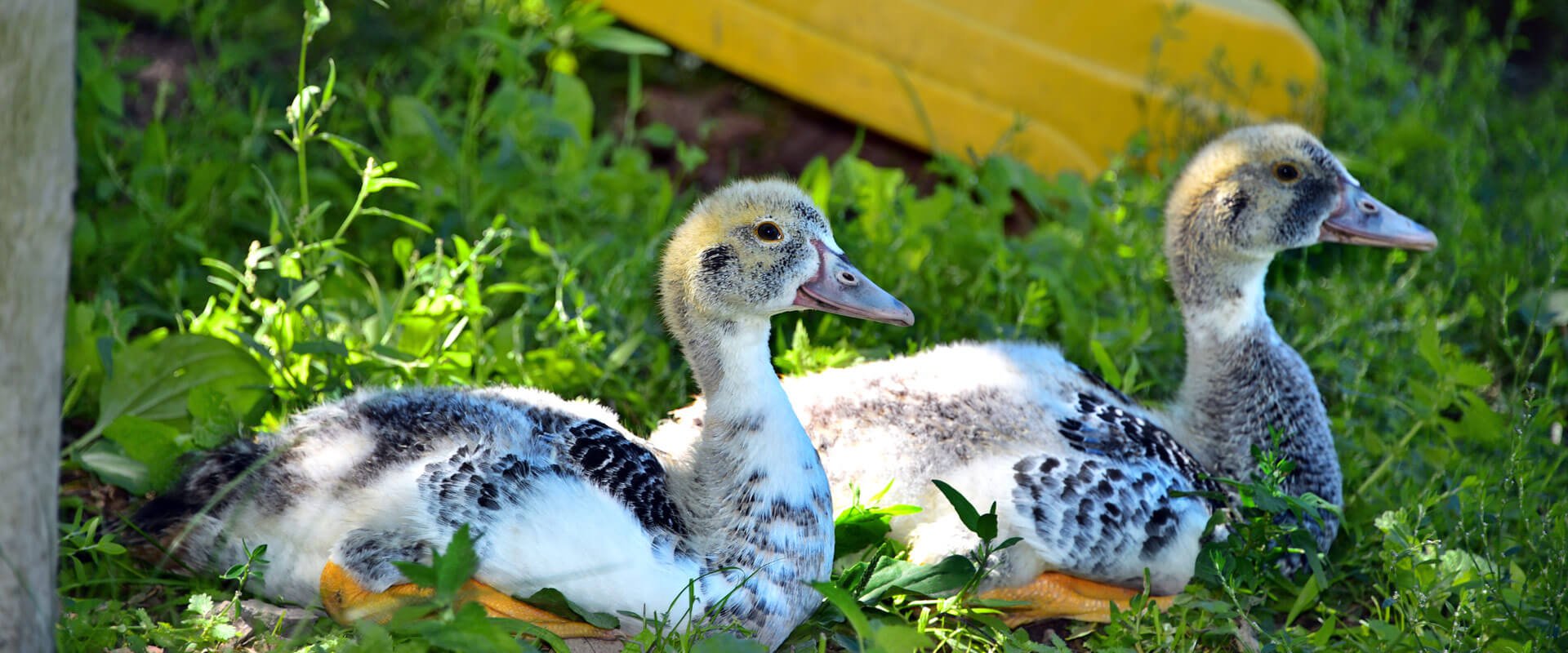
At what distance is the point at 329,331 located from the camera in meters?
3.96

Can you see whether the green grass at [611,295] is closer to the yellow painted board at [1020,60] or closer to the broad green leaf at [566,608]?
the broad green leaf at [566,608]

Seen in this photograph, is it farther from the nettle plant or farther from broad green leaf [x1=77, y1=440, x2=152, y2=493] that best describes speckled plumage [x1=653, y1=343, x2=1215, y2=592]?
broad green leaf [x1=77, y1=440, x2=152, y2=493]

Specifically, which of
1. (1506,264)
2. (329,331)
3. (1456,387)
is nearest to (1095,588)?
(1456,387)

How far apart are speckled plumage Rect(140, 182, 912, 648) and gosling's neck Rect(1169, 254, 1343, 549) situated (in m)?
1.19

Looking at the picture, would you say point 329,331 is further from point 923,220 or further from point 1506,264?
point 1506,264

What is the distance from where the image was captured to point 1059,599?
135 inches

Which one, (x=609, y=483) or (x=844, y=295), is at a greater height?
(x=844, y=295)

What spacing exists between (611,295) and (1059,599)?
1.64 m

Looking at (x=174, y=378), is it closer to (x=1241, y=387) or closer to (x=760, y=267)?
(x=760, y=267)

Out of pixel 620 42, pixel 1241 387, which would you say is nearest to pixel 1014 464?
pixel 1241 387

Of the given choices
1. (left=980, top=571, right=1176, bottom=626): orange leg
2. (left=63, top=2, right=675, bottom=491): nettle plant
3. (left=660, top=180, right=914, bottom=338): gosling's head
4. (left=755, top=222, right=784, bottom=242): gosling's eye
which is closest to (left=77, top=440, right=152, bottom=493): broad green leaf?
(left=63, top=2, right=675, bottom=491): nettle plant

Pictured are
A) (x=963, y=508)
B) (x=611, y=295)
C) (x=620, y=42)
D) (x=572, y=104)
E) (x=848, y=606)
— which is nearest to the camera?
(x=848, y=606)

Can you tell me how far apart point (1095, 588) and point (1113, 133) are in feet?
9.96

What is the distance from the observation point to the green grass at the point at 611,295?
3221 millimetres
